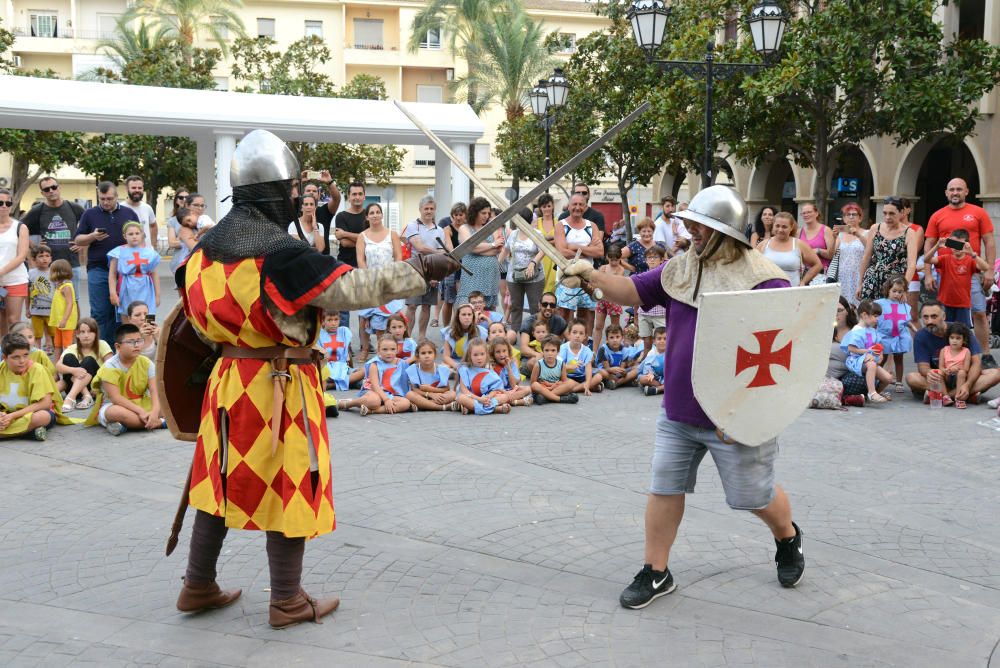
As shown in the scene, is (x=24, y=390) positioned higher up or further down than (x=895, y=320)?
further down

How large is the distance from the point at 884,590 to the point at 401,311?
6.34 meters

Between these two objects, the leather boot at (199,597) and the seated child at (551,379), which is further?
the seated child at (551,379)

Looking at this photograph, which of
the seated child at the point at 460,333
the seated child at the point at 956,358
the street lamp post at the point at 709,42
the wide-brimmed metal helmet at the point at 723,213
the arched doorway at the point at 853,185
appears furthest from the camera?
the arched doorway at the point at 853,185

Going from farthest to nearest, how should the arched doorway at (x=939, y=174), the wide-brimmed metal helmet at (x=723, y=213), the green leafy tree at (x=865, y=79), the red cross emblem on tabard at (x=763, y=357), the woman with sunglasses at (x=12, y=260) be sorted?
the arched doorway at (x=939, y=174)
the green leafy tree at (x=865, y=79)
the woman with sunglasses at (x=12, y=260)
the wide-brimmed metal helmet at (x=723, y=213)
the red cross emblem on tabard at (x=763, y=357)

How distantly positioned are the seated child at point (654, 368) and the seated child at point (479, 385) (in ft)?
4.56

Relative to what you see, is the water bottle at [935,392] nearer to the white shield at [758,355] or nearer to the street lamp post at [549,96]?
the white shield at [758,355]

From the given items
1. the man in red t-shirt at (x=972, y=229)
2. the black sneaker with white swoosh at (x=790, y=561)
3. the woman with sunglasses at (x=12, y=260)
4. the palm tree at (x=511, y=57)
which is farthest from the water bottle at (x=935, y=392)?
→ the palm tree at (x=511, y=57)

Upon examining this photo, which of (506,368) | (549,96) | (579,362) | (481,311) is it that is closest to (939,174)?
(549,96)

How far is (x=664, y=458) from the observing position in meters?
4.13

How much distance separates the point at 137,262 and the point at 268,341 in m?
6.35

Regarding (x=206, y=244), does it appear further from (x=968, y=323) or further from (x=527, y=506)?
(x=968, y=323)

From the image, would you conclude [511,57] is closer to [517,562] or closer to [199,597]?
[517,562]

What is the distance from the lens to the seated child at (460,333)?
361 inches

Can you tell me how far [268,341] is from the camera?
3.70m
